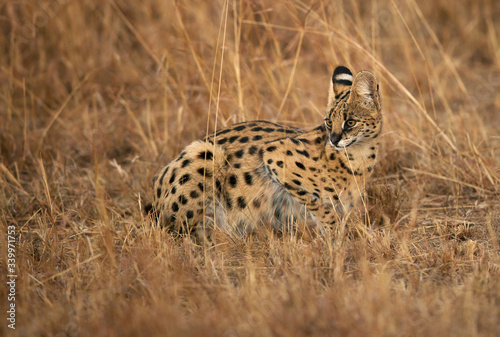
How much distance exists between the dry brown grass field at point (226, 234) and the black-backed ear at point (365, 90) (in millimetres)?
597

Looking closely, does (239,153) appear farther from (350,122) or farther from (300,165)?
(350,122)

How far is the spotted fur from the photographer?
4070mm

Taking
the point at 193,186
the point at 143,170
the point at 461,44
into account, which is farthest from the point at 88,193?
the point at 461,44

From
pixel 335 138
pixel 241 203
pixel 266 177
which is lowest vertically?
pixel 241 203

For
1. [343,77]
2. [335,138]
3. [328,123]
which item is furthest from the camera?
[343,77]

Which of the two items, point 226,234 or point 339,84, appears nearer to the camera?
point 226,234

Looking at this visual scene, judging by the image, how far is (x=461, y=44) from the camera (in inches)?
314

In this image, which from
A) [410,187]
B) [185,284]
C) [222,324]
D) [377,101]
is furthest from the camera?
[410,187]

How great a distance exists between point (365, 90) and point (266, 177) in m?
0.94

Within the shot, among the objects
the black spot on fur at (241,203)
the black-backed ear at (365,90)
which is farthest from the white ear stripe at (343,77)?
the black spot on fur at (241,203)

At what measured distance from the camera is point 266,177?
13.7 feet

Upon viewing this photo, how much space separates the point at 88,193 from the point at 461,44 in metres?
5.68

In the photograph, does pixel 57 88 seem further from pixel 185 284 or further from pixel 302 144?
pixel 185 284

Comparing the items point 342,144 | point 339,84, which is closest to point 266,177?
point 342,144
